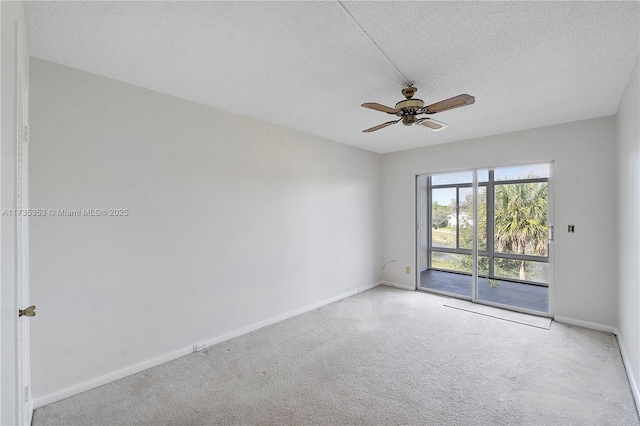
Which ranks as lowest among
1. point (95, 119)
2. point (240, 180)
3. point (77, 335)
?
point (77, 335)

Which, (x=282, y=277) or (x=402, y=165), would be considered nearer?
(x=282, y=277)

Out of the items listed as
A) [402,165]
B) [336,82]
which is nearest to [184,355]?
[336,82]

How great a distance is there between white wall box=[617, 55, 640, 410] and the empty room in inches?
2.0

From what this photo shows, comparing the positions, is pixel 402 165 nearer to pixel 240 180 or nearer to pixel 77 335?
pixel 240 180

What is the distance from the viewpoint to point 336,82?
8.30ft

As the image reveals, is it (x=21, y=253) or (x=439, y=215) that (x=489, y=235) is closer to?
(x=439, y=215)

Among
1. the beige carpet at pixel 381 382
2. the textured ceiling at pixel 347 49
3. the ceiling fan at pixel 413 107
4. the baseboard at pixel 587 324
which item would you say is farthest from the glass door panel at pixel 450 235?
the ceiling fan at pixel 413 107

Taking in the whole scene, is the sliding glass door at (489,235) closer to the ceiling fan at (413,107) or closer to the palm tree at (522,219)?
the palm tree at (522,219)

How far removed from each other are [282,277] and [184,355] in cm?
138

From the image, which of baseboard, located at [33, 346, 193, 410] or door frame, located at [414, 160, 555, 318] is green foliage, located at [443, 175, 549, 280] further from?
baseboard, located at [33, 346, 193, 410]

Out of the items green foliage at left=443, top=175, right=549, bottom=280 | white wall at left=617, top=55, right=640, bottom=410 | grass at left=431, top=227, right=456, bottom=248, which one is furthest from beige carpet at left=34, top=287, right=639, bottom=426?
grass at left=431, top=227, right=456, bottom=248

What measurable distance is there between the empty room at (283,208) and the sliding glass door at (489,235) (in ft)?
0.16

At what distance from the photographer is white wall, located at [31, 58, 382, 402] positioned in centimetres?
219

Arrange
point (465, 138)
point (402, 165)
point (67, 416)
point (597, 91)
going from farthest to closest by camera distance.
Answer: point (402, 165) → point (465, 138) → point (597, 91) → point (67, 416)
